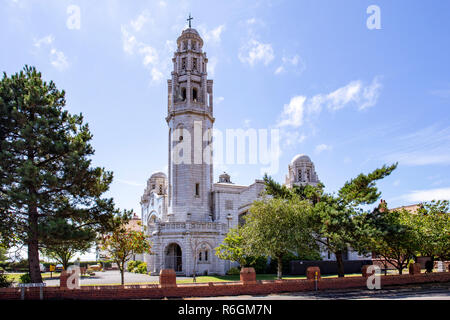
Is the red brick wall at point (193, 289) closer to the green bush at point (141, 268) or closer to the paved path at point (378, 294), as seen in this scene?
the paved path at point (378, 294)

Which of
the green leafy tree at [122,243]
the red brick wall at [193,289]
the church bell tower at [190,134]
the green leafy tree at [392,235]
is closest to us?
the red brick wall at [193,289]

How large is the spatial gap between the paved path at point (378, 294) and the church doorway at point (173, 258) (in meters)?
21.8

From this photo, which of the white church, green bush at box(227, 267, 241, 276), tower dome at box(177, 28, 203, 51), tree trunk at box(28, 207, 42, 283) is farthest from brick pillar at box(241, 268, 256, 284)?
tower dome at box(177, 28, 203, 51)

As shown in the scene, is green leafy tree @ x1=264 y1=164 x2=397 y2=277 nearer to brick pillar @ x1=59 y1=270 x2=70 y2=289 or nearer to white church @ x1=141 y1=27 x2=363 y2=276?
brick pillar @ x1=59 y1=270 x2=70 y2=289

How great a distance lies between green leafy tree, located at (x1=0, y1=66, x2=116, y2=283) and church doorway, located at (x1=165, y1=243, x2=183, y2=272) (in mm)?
21260

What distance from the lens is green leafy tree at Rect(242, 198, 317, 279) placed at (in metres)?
23.0

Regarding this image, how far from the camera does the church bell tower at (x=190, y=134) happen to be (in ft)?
137

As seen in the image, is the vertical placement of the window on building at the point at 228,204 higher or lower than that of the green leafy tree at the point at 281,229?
higher

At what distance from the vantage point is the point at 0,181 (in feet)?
56.7

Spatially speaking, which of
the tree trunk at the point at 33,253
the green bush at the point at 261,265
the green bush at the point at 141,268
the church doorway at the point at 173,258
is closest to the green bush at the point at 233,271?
the green bush at the point at 261,265

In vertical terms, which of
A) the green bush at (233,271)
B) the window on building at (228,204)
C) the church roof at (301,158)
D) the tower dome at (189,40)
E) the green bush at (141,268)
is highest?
the tower dome at (189,40)
